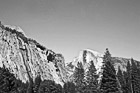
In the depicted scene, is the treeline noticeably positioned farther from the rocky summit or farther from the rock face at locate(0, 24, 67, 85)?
the rock face at locate(0, 24, 67, 85)

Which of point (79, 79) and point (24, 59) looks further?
point (24, 59)

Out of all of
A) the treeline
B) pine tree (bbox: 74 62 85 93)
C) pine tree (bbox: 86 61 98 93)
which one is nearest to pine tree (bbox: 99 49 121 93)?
the treeline

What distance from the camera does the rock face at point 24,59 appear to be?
99000mm

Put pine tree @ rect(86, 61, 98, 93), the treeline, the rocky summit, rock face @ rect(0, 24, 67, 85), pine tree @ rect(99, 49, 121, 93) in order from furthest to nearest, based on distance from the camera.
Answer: rock face @ rect(0, 24, 67, 85) < the rocky summit < pine tree @ rect(86, 61, 98, 93) < the treeline < pine tree @ rect(99, 49, 121, 93)

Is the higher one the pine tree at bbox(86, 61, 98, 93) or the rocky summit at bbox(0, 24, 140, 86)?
the rocky summit at bbox(0, 24, 140, 86)

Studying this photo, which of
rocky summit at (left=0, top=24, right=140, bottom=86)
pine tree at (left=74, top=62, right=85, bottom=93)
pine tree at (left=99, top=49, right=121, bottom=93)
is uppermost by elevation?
rocky summit at (left=0, top=24, right=140, bottom=86)

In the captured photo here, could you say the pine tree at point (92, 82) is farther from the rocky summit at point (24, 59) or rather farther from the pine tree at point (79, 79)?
the rocky summit at point (24, 59)

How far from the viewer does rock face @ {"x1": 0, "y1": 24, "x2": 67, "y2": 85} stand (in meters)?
99.0

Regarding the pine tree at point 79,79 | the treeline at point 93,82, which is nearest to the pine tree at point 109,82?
the treeline at point 93,82

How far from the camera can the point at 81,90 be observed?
34250mm

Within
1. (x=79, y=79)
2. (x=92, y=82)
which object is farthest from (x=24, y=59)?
(x=92, y=82)

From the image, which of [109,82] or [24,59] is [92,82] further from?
[24,59]

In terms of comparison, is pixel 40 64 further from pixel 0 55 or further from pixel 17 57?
pixel 0 55

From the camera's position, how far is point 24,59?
369ft
